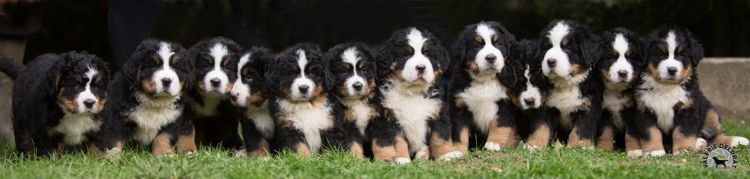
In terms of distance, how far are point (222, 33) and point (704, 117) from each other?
525 cm

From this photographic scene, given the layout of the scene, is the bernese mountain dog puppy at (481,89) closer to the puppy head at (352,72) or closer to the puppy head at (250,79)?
the puppy head at (352,72)

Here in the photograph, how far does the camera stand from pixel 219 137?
8.46 m

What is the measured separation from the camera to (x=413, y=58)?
7.66 m

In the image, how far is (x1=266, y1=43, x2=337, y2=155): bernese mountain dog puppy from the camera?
24.5ft

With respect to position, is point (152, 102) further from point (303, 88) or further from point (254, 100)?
point (303, 88)

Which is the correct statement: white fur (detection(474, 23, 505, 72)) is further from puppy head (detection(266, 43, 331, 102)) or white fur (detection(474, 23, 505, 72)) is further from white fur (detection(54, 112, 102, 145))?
white fur (detection(54, 112, 102, 145))

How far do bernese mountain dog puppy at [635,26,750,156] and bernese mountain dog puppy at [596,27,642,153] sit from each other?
88 mm

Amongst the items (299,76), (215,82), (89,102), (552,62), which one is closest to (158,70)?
(215,82)

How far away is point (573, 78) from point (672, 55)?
2.56ft

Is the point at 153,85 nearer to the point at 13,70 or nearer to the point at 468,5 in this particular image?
the point at 13,70

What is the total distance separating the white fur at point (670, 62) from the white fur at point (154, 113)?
3.72 m

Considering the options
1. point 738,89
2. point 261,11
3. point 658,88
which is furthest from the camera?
point 738,89

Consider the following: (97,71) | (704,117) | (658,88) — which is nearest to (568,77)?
(658,88)

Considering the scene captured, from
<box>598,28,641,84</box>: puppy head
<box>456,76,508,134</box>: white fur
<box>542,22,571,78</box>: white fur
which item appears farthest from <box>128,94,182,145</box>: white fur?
<box>598,28,641,84</box>: puppy head
